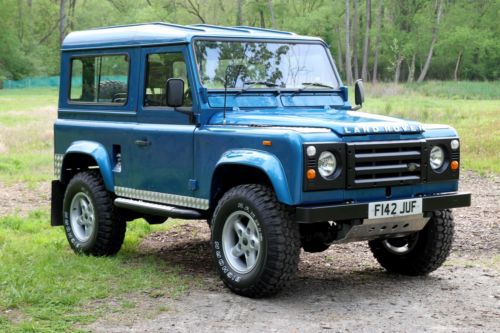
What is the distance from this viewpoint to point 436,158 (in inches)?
273

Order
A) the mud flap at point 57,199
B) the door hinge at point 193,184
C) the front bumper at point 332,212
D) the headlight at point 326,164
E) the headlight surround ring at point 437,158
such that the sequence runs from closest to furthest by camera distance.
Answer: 1. the front bumper at point 332,212
2. the headlight at point 326,164
3. the headlight surround ring at point 437,158
4. the door hinge at point 193,184
5. the mud flap at point 57,199

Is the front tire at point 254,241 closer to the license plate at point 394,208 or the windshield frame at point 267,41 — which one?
the license plate at point 394,208

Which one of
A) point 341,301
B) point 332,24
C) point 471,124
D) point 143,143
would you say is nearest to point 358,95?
point 143,143

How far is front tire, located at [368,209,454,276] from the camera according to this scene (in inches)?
285

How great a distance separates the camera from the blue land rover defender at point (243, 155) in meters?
6.30

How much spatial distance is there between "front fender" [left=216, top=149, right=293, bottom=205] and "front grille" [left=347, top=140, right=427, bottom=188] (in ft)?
1.70

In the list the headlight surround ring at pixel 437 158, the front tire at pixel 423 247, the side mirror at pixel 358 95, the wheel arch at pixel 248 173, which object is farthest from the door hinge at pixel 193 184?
the headlight surround ring at pixel 437 158

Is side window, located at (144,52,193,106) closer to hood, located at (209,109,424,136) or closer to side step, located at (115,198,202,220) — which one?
hood, located at (209,109,424,136)

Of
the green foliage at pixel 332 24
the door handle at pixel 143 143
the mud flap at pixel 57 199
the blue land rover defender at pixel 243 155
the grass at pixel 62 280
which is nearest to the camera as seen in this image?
the grass at pixel 62 280

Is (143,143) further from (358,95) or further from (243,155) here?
(358,95)

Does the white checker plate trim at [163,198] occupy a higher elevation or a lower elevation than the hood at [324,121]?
lower

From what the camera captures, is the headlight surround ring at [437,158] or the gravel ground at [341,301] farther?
the headlight surround ring at [437,158]

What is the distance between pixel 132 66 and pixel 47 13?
87586mm

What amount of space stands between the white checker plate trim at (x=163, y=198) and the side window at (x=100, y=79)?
89 cm
